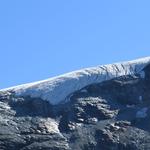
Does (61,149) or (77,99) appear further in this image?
(77,99)

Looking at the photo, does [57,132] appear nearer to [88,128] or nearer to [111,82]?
[88,128]

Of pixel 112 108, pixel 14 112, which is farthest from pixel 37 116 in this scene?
pixel 112 108

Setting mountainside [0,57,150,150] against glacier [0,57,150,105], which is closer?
mountainside [0,57,150,150]

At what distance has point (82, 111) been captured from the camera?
40.8m

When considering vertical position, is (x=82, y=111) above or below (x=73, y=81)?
below

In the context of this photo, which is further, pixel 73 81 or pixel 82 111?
pixel 73 81

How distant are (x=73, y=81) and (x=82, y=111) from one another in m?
2.46

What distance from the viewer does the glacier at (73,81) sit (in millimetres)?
41844

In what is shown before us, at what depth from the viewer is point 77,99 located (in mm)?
41406

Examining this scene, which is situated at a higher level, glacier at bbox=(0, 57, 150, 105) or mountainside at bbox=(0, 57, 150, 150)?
glacier at bbox=(0, 57, 150, 105)

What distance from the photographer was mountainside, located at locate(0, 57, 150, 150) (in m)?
38.8

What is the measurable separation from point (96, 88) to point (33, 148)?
5.59 meters

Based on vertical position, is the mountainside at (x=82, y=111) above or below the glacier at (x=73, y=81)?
below

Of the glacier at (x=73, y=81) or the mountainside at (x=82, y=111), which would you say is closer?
the mountainside at (x=82, y=111)
